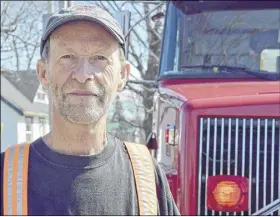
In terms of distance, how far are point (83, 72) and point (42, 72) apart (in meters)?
0.20

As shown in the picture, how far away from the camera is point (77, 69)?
168cm

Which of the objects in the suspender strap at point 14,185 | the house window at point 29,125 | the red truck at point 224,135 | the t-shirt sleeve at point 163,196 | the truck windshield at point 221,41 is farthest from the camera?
the house window at point 29,125

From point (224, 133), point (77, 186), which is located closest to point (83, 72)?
point (77, 186)

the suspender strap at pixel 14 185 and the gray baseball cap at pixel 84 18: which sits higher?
the gray baseball cap at pixel 84 18

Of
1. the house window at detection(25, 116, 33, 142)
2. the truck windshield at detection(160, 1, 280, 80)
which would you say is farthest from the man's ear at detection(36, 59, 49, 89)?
the house window at detection(25, 116, 33, 142)

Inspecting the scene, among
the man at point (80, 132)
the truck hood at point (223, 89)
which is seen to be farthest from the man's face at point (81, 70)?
the truck hood at point (223, 89)

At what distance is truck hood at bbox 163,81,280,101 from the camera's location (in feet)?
11.1

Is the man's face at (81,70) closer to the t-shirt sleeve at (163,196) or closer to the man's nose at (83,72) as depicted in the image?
the man's nose at (83,72)

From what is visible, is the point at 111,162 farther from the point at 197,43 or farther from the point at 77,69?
the point at 197,43

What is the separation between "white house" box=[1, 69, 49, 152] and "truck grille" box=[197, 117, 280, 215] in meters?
26.7

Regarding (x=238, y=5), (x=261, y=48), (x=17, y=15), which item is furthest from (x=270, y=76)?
(x=17, y=15)

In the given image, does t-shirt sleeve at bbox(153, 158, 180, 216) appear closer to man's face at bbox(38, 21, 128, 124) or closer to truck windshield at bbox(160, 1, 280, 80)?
man's face at bbox(38, 21, 128, 124)

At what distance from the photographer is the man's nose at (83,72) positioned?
1.66 m

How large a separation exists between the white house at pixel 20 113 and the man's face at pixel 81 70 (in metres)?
28.1
